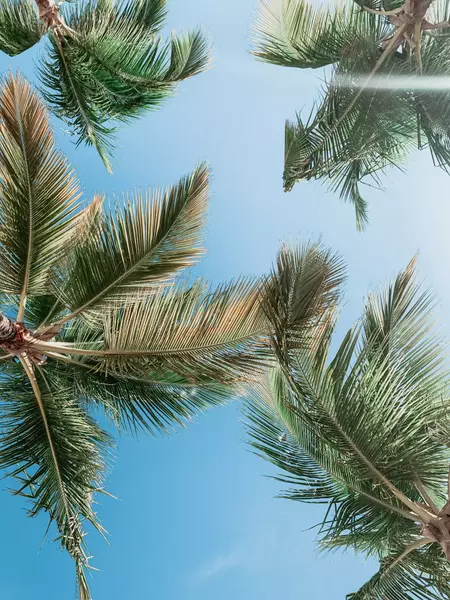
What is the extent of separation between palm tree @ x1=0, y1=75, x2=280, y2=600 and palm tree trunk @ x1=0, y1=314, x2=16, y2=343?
1 cm

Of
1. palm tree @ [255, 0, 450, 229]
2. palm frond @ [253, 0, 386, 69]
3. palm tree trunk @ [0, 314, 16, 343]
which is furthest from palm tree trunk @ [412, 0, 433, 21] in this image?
palm tree trunk @ [0, 314, 16, 343]

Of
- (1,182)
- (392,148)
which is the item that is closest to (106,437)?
(1,182)

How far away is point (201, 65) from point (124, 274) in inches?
177

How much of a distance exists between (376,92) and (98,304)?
3301 millimetres

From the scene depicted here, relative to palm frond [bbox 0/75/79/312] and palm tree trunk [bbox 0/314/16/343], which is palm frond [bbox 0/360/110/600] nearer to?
palm tree trunk [bbox 0/314/16/343]

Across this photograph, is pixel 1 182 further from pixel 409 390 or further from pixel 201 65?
pixel 201 65

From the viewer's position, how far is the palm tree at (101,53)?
7.57 metres

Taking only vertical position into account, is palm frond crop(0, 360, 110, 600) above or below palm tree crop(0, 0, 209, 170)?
below

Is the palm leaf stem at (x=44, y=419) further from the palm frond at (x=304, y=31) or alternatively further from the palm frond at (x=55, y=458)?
the palm frond at (x=304, y=31)

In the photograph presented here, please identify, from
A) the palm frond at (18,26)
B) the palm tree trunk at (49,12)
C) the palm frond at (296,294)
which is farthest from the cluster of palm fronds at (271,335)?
the palm frond at (18,26)

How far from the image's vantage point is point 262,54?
6.51 meters

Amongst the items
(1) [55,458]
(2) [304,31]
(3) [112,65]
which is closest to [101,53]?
(3) [112,65]

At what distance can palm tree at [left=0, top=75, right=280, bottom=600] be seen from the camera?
433 cm

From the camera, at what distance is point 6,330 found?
464 cm
